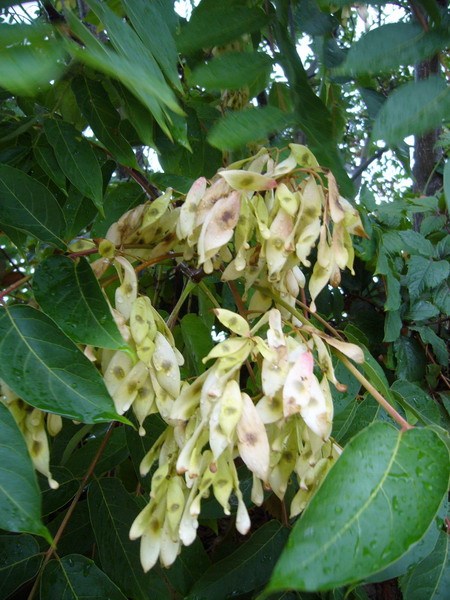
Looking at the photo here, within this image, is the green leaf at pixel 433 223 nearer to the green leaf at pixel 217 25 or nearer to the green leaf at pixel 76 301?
the green leaf at pixel 217 25

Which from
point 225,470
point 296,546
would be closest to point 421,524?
point 296,546

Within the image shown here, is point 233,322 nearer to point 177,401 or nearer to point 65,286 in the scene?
point 177,401

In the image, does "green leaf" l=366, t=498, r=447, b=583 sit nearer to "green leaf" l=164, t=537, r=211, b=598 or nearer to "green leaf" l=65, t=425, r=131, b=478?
"green leaf" l=164, t=537, r=211, b=598

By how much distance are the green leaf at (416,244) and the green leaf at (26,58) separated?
111 cm

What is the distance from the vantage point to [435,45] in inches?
22.9

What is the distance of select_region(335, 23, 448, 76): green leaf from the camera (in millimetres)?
541

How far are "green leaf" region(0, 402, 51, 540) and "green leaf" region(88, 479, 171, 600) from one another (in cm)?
36

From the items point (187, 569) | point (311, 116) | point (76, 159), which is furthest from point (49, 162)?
point (187, 569)

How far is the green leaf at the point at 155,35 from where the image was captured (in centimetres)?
62

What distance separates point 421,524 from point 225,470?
210mm

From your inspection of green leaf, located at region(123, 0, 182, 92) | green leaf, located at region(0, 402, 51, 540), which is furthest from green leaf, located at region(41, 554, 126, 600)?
green leaf, located at region(123, 0, 182, 92)

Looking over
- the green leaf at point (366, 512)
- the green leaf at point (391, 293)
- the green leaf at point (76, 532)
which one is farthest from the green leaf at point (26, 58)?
the green leaf at point (391, 293)

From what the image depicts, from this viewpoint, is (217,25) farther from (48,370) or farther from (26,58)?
(48,370)

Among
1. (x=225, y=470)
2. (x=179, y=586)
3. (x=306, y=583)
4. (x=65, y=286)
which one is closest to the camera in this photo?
(x=306, y=583)
